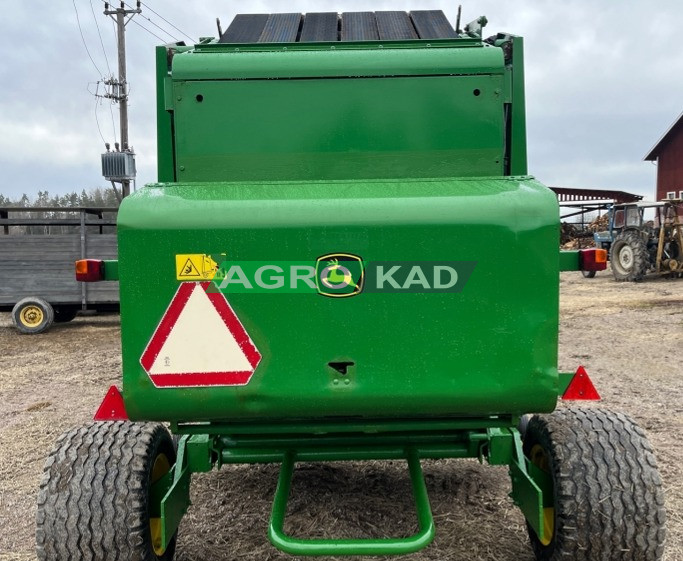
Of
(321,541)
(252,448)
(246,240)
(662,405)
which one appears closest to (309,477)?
(252,448)

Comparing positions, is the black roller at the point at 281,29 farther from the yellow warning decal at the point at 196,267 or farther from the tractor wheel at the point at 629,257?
the tractor wheel at the point at 629,257

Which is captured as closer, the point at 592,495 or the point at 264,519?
the point at 592,495

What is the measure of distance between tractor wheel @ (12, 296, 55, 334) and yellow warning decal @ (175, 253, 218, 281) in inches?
353

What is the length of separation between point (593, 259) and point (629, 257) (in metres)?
15.2

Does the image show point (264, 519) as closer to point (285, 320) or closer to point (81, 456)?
point (81, 456)

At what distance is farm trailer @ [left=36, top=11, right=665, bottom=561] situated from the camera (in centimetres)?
213

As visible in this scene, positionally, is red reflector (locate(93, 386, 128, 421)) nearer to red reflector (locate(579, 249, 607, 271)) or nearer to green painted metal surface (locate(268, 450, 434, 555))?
green painted metal surface (locate(268, 450, 434, 555))

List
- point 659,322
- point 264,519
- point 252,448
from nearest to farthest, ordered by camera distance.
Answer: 1. point 252,448
2. point 264,519
3. point 659,322

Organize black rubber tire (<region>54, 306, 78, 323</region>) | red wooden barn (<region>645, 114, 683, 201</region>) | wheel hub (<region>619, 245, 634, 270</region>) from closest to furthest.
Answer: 1. black rubber tire (<region>54, 306, 78, 323</region>)
2. wheel hub (<region>619, 245, 634, 270</region>)
3. red wooden barn (<region>645, 114, 683, 201</region>)

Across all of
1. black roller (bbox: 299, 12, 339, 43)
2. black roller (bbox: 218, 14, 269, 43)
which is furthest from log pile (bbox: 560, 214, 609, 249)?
black roller (bbox: 218, 14, 269, 43)

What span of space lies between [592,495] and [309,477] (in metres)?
1.85

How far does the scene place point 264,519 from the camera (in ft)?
11.1

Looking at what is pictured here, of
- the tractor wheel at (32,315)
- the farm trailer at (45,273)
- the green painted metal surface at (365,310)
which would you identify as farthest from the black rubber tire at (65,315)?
the green painted metal surface at (365,310)

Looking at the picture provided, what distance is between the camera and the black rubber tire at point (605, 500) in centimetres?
245
